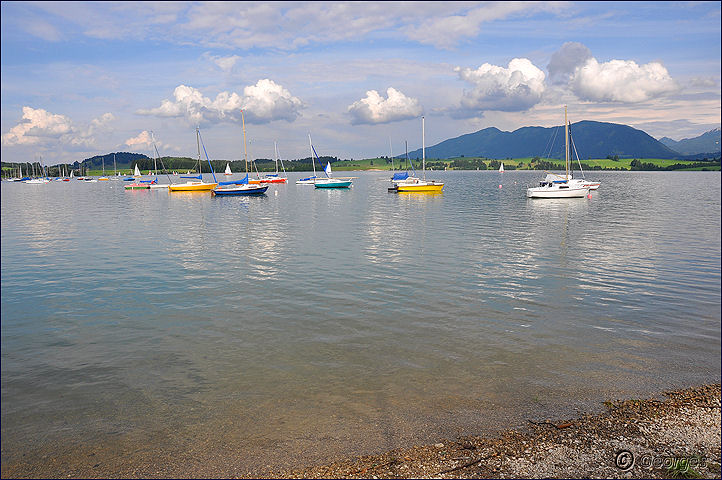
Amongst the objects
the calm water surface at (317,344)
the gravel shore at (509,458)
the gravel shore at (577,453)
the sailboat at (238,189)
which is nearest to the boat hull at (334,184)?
the sailboat at (238,189)

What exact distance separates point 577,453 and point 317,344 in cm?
942

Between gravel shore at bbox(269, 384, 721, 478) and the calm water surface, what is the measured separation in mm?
596

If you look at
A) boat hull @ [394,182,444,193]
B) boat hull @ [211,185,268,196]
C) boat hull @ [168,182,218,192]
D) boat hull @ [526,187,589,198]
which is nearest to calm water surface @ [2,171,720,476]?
boat hull @ [526,187,589,198]

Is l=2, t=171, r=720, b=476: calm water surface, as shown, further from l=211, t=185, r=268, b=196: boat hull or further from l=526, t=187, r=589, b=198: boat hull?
l=211, t=185, r=268, b=196: boat hull

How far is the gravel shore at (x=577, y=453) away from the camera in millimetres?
8914

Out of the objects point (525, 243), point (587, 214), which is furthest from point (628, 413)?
point (587, 214)

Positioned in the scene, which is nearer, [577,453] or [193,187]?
[577,453]

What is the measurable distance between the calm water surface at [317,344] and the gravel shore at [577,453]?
596 millimetres

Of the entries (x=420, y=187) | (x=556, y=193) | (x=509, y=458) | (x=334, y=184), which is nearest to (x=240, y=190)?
(x=334, y=184)

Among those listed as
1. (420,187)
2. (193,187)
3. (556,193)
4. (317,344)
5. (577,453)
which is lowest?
(577,453)

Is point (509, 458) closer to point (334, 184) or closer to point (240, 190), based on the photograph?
point (240, 190)

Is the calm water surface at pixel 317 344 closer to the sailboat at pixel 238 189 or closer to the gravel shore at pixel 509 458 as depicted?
the gravel shore at pixel 509 458

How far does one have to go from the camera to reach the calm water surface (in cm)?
1110

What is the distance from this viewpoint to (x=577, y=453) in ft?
31.6
